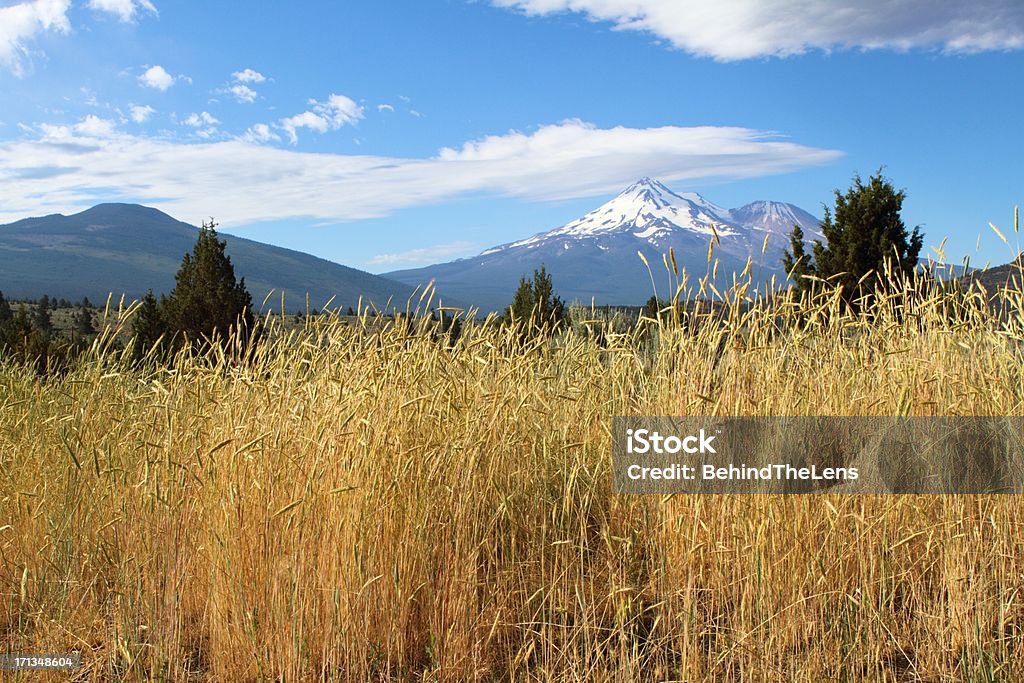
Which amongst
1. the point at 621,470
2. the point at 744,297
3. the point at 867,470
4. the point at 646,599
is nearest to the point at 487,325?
the point at 621,470

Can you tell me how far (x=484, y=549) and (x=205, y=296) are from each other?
12481 millimetres

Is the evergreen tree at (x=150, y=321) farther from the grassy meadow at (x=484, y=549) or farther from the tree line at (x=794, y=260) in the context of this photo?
the grassy meadow at (x=484, y=549)

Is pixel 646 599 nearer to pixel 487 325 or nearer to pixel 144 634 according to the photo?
pixel 487 325

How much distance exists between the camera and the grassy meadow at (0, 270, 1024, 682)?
254cm

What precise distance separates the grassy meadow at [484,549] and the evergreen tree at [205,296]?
11.0 m

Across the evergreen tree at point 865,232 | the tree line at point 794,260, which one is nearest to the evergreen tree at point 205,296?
the tree line at point 794,260

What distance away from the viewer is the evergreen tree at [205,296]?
1391 cm

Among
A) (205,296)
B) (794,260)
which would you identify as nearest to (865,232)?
(794,260)

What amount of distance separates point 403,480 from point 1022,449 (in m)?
2.43

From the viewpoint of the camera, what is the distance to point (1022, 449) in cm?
307

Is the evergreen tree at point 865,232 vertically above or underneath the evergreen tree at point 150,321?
above

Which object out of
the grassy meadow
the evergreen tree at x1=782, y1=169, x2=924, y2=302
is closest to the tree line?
the evergreen tree at x1=782, y1=169, x2=924, y2=302

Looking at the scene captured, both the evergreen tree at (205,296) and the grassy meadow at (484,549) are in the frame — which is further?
the evergreen tree at (205,296)

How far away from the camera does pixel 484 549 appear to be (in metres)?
2.94
